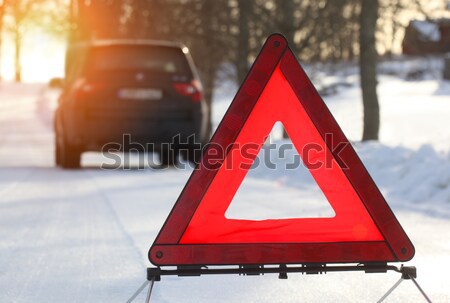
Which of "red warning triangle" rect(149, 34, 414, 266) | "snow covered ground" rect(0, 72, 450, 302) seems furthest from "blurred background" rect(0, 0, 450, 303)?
"red warning triangle" rect(149, 34, 414, 266)

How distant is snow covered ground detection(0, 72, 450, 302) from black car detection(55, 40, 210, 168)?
1.87ft

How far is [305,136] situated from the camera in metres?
4.64

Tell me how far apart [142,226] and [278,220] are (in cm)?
412

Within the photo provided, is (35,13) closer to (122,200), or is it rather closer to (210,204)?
(122,200)

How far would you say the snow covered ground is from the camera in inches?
221

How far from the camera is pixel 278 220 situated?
4582mm

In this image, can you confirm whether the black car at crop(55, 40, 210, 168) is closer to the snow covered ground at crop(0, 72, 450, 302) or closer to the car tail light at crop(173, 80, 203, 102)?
the car tail light at crop(173, 80, 203, 102)

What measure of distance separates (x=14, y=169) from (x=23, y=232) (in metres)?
8.65

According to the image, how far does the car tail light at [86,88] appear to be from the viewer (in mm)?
15594

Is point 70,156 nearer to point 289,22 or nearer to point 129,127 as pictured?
point 129,127

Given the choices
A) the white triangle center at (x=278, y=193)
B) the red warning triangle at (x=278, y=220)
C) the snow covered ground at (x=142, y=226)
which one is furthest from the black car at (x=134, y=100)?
the red warning triangle at (x=278, y=220)

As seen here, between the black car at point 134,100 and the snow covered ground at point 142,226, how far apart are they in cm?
57

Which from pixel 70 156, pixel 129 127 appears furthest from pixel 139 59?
pixel 70 156

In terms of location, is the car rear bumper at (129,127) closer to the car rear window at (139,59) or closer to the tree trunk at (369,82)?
the car rear window at (139,59)
